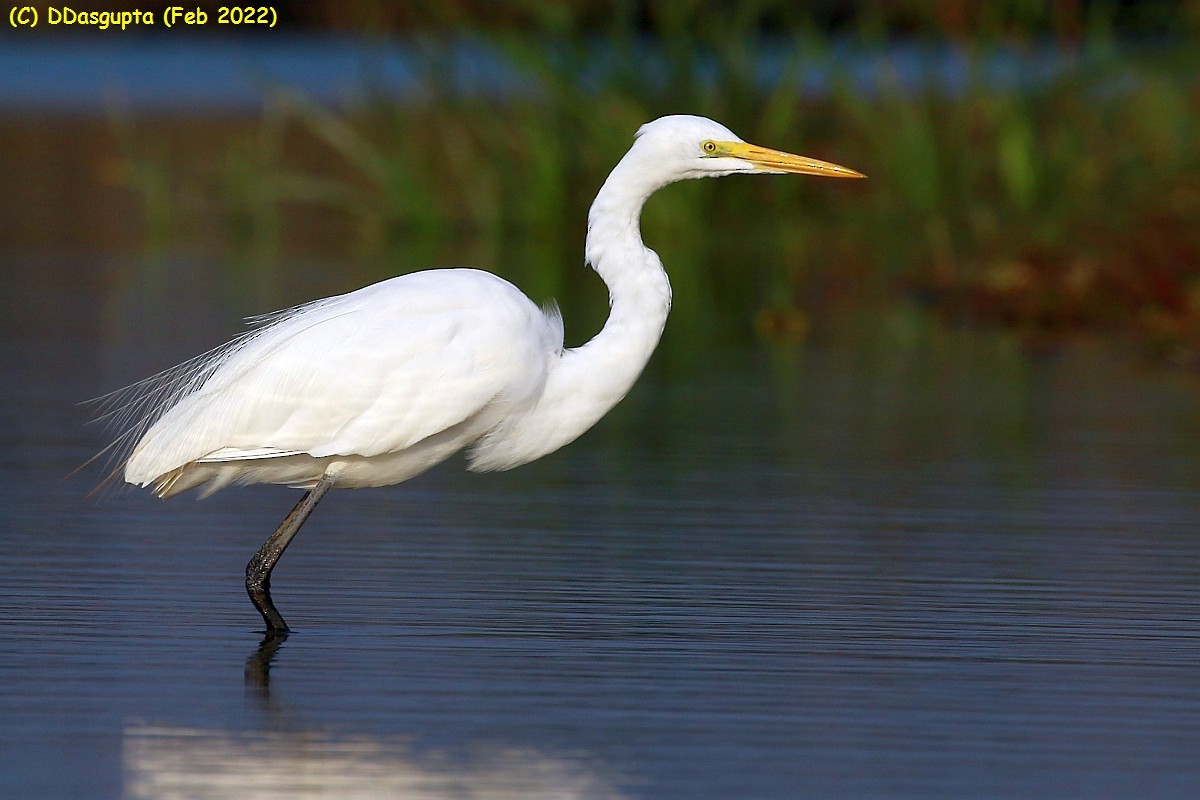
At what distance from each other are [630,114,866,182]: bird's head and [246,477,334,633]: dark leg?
135cm

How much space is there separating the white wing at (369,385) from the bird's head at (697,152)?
65 cm

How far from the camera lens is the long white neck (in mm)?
6078

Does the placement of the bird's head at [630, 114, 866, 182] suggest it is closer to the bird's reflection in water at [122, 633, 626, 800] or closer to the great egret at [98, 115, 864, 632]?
the great egret at [98, 115, 864, 632]

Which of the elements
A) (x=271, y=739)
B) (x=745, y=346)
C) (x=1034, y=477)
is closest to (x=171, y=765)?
(x=271, y=739)

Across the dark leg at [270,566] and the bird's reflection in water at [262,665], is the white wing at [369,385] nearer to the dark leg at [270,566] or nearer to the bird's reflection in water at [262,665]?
the dark leg at [270,566]

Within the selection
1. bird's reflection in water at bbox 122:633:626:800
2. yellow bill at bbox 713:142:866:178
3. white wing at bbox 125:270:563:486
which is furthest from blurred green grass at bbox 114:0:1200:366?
bird's reflection in water at bbox 122:633:626:800

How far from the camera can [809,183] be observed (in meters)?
20.9

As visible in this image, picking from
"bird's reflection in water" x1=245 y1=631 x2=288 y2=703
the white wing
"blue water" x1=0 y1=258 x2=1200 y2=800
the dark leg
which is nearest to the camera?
"blue water" x1=0 y1=258 x2=1200 y2=800

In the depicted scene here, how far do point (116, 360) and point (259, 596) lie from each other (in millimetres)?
5938

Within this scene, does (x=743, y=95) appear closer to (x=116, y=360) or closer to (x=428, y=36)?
(x=428, y=36)

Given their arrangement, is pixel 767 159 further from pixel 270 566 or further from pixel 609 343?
pixel 270 566

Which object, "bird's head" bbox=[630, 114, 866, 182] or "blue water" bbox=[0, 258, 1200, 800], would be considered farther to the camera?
"bird's head" bbox=[630, 114, 866, 182]

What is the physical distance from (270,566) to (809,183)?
1573 centimetres

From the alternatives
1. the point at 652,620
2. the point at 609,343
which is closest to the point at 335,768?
the point at 652,620
